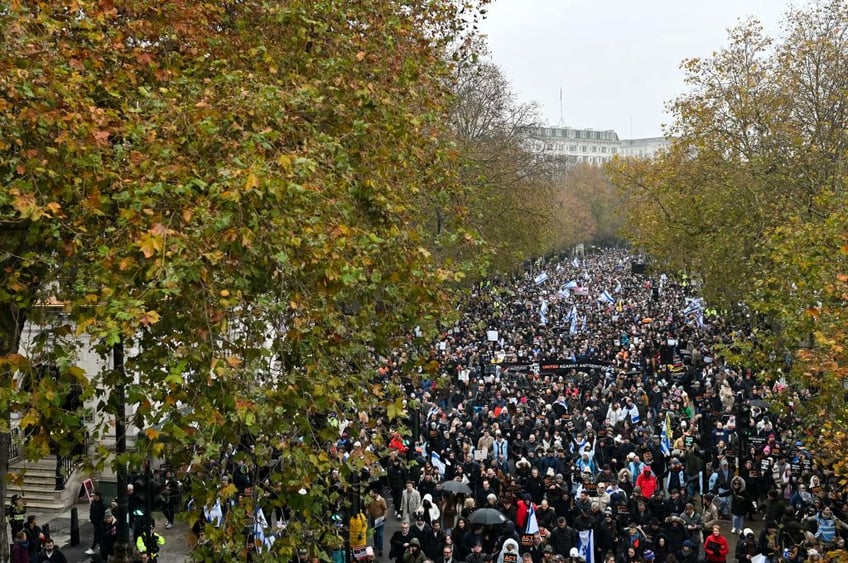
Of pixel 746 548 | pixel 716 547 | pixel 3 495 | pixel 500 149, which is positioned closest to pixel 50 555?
pixel 3 495

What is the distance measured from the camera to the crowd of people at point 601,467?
14422 mm

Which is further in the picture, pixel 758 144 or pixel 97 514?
pixel 758 144

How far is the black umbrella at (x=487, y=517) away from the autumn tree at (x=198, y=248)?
172 inches

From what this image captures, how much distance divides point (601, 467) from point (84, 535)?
34.6ft

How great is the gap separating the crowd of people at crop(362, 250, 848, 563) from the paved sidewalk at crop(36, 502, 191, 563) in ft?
12.0

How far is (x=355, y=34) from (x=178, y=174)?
17.3ft

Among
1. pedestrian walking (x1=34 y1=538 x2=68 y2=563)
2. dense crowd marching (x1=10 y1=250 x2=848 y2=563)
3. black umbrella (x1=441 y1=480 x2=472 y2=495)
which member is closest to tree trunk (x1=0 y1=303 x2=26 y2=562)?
dense crowd marching (x1=10 y1=250 x2=848 y2=563)

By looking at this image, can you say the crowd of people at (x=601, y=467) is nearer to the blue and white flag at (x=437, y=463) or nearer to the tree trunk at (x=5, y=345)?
the blue and white flag at (x=437, y=463)

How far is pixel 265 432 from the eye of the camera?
9.42m

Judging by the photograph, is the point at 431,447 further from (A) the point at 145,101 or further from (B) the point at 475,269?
(A) the point at 145,101

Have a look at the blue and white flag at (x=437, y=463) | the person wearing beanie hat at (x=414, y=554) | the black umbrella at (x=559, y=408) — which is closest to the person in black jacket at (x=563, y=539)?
the person wearing beanie hat at (x=414, y=554)

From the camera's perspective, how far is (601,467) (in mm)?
19734

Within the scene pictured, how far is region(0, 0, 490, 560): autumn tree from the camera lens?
8359 mm

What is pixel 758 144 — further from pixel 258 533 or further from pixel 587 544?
pixel 258 533
